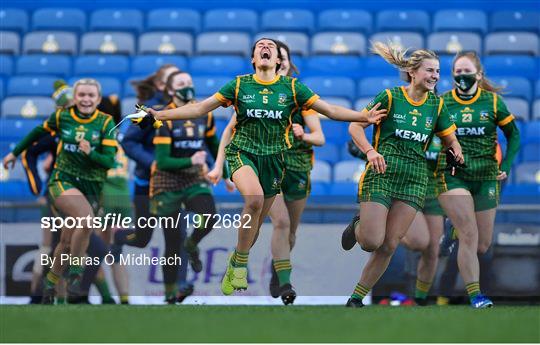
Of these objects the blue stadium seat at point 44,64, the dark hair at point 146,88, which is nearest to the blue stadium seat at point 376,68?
the blue stadium seat at point 44,64

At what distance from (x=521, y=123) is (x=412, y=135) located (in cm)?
589

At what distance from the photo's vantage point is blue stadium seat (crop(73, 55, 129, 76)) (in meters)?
15.3

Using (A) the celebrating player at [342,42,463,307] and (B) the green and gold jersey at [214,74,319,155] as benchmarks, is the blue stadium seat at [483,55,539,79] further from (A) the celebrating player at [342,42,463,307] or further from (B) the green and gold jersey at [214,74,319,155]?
(B) the green and gold jersey at [214,74,319,155]

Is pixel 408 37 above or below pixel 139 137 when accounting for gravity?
above

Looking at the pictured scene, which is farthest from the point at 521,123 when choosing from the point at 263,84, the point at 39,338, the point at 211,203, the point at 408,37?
the point at 39,338

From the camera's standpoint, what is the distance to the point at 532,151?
1356cm

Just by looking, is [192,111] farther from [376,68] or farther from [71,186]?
[376,68]

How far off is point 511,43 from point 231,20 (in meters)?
3.45

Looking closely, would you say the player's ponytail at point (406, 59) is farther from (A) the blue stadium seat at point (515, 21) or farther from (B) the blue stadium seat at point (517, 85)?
(A) the blue stadium seat at point (515, 21)

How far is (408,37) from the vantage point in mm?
15453

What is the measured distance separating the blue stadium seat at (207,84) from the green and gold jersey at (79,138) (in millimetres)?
4557

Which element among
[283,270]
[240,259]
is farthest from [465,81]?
[240,259]

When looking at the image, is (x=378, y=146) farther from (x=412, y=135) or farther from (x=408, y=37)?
(x=408, y=37)

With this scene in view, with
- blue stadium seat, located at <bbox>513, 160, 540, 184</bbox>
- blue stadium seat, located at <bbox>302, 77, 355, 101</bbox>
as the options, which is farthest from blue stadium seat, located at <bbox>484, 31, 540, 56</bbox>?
blue stadium seat, located at <bbox>513, 160, 540, 184</bbox>
